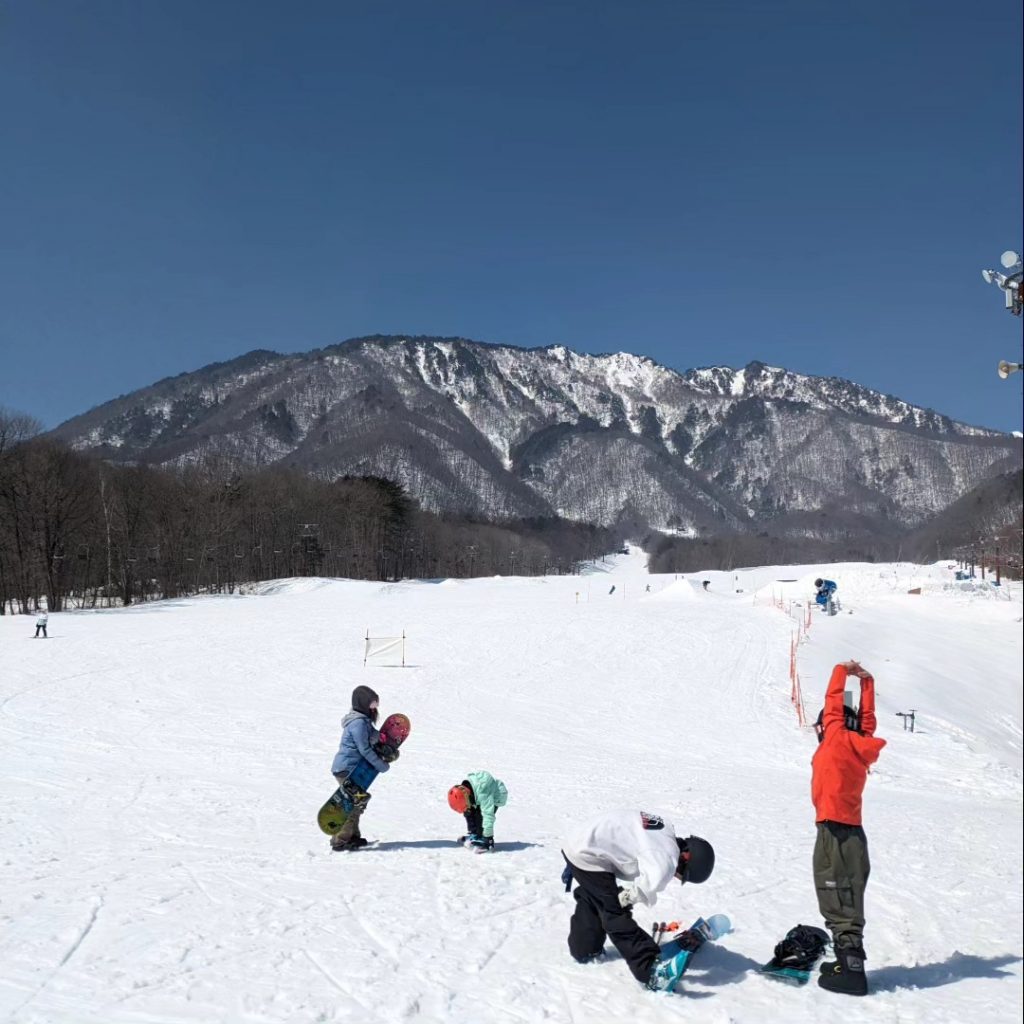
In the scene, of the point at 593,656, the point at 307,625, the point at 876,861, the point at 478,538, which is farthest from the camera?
the point at 478,538

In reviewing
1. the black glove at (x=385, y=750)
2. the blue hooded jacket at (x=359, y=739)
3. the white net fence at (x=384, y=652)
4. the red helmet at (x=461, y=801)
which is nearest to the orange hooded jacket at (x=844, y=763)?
the red helmet at (x=461, y=801)

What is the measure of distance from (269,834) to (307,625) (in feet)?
93.1

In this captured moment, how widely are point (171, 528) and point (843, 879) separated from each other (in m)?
69.6

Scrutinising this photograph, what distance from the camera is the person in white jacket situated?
15.9 feet

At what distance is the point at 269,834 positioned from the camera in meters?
8.43

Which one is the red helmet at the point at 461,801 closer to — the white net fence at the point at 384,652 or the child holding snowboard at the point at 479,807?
the child holding snowboard at the point at 479,807

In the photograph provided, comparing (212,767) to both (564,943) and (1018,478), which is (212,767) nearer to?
(564,943)

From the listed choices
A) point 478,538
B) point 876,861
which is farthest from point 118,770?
point 478,538

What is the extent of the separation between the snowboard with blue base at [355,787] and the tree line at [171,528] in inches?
1865

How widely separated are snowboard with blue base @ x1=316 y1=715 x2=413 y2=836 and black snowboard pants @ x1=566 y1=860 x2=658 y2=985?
3038mm

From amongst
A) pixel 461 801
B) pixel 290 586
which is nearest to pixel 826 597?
pixel 290 586

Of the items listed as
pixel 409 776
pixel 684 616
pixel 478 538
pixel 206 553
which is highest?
pixel 478 538

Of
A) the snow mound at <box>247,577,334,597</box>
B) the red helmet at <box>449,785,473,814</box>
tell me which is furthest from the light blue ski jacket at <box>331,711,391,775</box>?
the snow mound at <box>247,577,334,597</box>

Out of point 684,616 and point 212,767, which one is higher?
point 684,616
